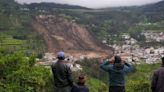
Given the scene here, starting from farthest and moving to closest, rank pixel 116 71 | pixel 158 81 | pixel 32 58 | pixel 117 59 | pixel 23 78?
pixel 32 58 < pixel 23 78 < pixel 116 71 < pixel 117 59 < pixel 158 81

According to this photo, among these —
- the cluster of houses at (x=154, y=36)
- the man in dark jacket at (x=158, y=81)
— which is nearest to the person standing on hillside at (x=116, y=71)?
the man in dark jacket at (x=158, y=81)

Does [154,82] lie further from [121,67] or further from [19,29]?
[19,29]

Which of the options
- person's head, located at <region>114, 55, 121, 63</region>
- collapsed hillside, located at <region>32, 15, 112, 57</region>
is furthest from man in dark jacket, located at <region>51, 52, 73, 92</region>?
collapsed hillside, located at <region>32, 15, 112, 57</region>

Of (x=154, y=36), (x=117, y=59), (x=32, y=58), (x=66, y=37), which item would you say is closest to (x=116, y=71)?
(x=117, y=59)

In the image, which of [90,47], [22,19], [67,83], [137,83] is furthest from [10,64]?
[22,19]

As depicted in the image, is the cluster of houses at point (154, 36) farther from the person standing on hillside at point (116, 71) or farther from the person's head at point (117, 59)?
the person's head at point (117, 59)

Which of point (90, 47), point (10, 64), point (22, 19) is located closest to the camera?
point (10, 64)

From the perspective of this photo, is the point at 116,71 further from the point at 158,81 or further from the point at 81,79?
the point at 158,81
